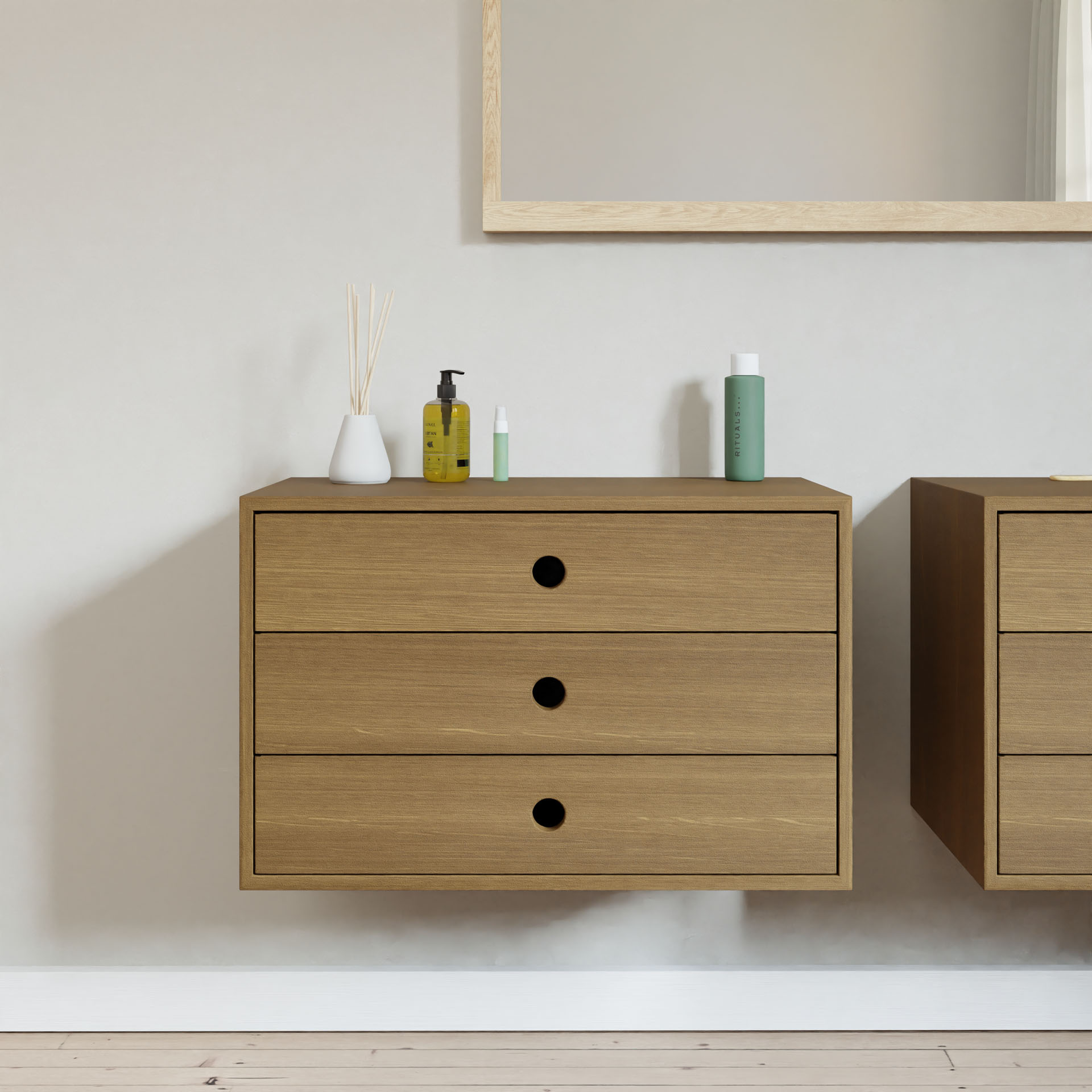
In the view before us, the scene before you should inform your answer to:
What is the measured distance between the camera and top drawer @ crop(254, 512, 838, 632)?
1.07 m

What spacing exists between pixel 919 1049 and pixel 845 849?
1.62ft

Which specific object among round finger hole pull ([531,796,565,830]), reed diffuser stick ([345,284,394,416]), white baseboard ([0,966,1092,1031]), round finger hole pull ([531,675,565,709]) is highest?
reed diffuser stick ([345,284,394,416])

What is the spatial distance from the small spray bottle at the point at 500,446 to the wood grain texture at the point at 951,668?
58cm

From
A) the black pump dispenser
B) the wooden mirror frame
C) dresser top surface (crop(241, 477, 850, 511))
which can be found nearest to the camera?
dresser top surface (crop(241, 477, 850, 511))

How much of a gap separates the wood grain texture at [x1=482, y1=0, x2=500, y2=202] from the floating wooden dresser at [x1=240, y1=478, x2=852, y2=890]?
0.54 meters

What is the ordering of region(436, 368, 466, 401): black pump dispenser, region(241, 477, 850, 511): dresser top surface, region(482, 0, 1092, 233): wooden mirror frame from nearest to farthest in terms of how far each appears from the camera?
region(241, 477, 850, 511): dresser top surface, region(436, 368, 466, 401): black pump dispenser, region(482, 0, 1092, 233): wooden mirror frame

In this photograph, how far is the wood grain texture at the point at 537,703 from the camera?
1.08 metres

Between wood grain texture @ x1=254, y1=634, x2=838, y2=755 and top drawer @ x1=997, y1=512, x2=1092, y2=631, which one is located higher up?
top drawer @ x1=997, y1=512, x2=1092, y2=631

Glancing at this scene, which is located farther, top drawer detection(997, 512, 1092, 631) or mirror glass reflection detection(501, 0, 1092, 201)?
mirror glass reflection detection(501, 0, 1092, 201)

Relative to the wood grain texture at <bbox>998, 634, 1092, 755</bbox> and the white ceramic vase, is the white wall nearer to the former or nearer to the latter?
the white ceramic vase

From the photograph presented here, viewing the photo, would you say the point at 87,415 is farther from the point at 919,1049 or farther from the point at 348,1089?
the point at 919,1049

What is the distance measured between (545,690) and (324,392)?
0.59m

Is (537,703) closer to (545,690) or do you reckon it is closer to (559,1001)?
(545,690)

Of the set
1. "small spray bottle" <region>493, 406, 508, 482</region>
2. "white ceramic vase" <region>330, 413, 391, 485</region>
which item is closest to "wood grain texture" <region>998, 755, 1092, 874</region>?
"small spray bottle" <region>493, 406, 508, 482</region>
